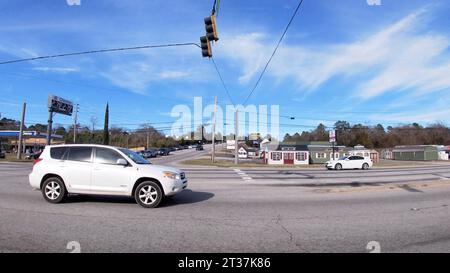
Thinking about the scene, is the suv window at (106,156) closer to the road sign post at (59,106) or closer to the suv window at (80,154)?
the suv window at (80,154)

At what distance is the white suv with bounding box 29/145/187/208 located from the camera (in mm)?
9031

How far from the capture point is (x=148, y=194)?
9.01m

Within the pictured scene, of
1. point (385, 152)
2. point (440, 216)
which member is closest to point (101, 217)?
point (440, 216)

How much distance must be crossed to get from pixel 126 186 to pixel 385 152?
111415mm

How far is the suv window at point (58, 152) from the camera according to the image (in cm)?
973

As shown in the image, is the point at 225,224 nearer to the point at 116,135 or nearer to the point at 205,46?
the point at 205,46

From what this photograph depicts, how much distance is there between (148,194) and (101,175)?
1.43 m

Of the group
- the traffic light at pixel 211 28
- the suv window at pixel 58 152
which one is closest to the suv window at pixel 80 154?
the suv window at pixel 58 152

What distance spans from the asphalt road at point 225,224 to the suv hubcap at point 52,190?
0.32 meters

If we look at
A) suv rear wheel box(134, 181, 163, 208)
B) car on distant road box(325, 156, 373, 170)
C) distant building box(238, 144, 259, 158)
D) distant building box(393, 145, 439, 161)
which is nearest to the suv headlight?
suv rear wheel box(134, 181, 163, 208)

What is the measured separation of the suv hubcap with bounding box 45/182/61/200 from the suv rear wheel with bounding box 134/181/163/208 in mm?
2309

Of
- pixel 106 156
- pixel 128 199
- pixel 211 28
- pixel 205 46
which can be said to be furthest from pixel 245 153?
pixel 106 156

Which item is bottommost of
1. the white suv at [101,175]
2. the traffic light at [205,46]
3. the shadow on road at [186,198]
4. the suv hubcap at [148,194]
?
the shadow on road at [186,198]
